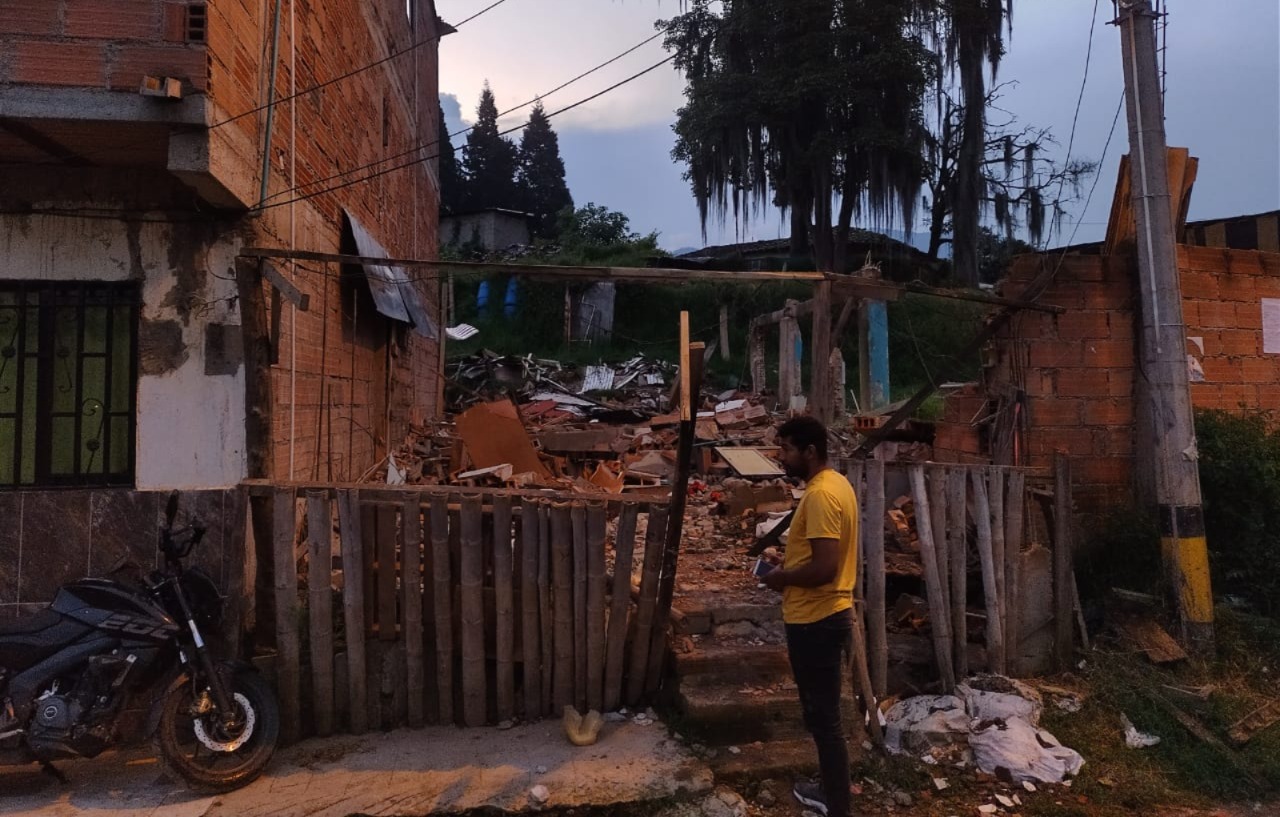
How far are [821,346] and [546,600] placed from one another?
8.87ft

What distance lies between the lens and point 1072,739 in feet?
15.0

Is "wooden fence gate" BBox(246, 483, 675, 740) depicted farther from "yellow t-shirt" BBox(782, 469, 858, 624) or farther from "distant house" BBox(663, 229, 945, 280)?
"distant house" BBox(663, 229, 945, 280)

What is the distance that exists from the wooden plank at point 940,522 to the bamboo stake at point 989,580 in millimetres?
214

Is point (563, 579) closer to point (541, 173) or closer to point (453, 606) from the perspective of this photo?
point (453, 606)

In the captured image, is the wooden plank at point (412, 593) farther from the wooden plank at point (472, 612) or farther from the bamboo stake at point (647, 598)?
the bamboo stake at point (647, 598)

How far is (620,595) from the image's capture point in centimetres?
453

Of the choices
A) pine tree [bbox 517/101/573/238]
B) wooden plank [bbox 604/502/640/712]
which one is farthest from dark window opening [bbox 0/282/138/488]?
pine tree [bbox 517/101/573/238]

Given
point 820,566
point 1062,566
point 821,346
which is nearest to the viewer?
point 820,566

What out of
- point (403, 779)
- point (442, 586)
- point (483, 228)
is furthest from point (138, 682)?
point (483, 228)

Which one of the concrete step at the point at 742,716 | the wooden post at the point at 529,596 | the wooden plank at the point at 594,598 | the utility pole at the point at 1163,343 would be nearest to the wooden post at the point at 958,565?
the concrete step at the point at 742,716

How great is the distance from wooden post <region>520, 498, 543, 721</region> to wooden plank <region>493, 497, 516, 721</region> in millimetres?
73

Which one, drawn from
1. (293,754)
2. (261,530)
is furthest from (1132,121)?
(293,754)

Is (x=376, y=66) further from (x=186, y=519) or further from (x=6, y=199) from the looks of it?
(x=186, y=519)

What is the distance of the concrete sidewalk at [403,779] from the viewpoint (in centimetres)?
Result: 378
